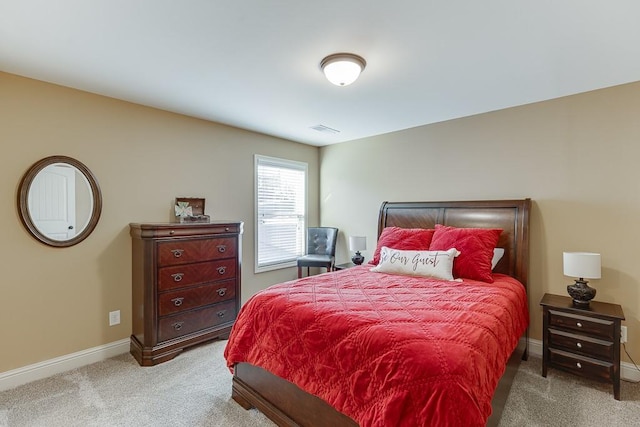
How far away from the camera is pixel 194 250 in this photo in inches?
119

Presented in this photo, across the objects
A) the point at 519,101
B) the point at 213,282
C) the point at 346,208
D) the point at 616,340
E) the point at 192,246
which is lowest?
the point at 616,340

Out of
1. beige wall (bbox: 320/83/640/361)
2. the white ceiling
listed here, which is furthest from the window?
beige wall (bbox: 320/83/640/361)

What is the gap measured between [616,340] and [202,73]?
372 centimetres

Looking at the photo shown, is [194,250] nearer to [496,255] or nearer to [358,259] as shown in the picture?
[358,259]

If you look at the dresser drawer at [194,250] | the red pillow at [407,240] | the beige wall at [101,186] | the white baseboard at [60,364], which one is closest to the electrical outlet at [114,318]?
the beige wall at [101,186]

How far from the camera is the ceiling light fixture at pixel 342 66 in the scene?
211 centimetres

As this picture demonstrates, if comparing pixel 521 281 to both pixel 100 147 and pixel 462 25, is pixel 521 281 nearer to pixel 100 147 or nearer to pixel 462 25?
pixel 462 25

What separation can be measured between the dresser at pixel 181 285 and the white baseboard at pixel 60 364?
0.54 feet

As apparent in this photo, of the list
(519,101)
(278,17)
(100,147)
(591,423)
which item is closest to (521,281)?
(591,423)

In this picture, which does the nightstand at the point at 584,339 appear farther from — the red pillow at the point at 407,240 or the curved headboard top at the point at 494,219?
the red pillow at the point at 407,240

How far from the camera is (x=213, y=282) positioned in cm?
319

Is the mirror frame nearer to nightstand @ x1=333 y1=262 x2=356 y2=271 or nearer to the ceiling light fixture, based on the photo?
the ceiling light fixture

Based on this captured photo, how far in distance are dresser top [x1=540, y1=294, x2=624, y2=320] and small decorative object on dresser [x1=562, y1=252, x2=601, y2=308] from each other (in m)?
0.07

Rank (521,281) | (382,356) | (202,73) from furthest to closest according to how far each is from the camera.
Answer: (521,281)
(202,73)
(382,356)
